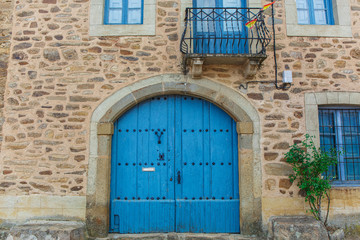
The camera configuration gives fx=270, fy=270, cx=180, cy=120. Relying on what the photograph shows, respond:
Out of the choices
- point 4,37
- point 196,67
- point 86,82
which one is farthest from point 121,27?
point 4,37

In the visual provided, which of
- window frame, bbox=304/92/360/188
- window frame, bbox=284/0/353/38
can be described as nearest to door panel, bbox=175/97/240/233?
window frame, bbox=304/92/360/188

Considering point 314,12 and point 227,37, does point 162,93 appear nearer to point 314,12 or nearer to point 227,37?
point 227,37

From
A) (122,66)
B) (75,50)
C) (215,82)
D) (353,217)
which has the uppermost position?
(75,50)

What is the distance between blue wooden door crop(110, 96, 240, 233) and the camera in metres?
4.31

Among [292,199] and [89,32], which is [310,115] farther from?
[89,32]

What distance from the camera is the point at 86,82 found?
4402 millimetres

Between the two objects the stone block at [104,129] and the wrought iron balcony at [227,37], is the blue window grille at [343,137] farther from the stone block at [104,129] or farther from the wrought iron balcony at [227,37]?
the stone block at [104,129]

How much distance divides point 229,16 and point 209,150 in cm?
225

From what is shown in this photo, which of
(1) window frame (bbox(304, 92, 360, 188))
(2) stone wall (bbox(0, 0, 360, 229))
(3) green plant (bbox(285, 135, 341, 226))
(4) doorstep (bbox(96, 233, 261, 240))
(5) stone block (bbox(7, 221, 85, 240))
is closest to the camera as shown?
(5) stone block (bbox(7, 221, 85, 240))

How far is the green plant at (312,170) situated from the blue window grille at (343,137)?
275mm

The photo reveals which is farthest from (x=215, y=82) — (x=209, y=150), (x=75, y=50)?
(x=75, y=50)

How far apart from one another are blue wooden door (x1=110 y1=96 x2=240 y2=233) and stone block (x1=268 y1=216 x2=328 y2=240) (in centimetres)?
69

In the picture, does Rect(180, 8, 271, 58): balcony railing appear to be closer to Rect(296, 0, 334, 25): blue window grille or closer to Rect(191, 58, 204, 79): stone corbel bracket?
Rect(191, 58, 204, 79): stone corbel bracket

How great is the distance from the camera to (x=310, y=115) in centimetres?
435
